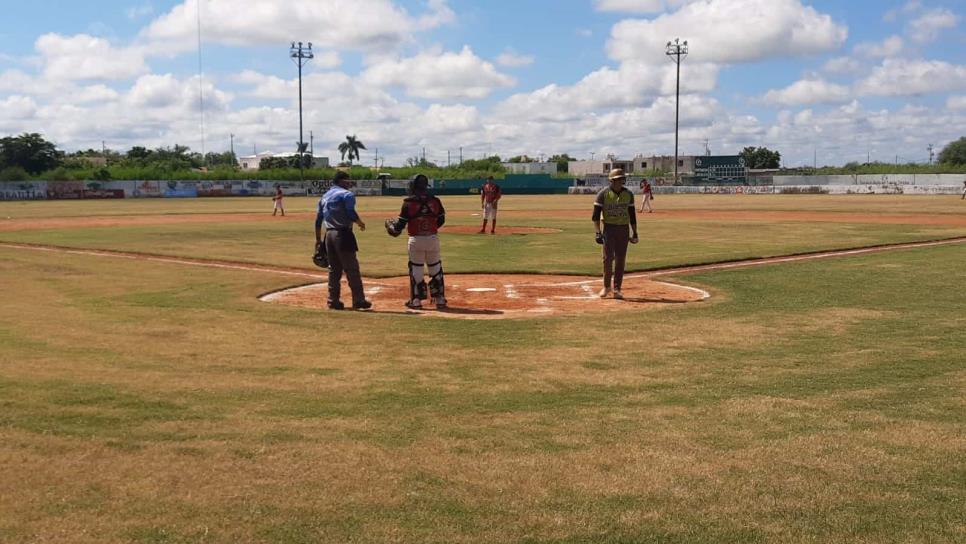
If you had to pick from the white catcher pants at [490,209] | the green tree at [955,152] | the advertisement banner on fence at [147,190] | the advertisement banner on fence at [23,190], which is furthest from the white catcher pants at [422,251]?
the green tree at [955,152]

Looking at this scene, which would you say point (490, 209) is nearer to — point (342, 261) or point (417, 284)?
point (417, 284)

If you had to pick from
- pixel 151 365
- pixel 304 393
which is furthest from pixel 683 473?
pixel 151 365

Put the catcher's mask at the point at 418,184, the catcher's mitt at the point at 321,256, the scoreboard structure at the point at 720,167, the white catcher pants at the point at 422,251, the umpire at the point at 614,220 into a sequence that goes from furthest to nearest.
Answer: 1. the scoreboard structure at the point at 720,167
2. the umpire at the point at 614,220
3. the catcher's mitt at the point at 321,256
4. the white catcher pants at the point at 422,251
5. the catcher's mask at the point at 418,184

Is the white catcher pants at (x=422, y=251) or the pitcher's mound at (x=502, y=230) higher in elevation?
the white catcher pants at (x=422, y=251)

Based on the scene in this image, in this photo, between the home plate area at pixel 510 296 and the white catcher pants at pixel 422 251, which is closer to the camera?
the home plate area at pixel 510 296

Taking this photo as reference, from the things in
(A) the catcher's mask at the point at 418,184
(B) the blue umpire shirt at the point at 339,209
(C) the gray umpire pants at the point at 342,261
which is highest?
(A) the catcher's mask at the point at 418,184

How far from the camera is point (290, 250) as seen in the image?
21812 mm

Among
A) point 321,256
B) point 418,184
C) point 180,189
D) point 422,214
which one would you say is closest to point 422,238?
point 422,214

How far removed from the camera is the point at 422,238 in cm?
1232

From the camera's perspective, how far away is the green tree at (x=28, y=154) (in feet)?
331

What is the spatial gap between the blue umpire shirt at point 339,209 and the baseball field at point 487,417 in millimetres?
1229

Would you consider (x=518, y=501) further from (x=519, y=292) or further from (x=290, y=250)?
(x=290, y=250)

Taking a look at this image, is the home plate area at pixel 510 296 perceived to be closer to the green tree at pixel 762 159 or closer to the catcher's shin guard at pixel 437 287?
the catcher's shin guard at pixel 437 287

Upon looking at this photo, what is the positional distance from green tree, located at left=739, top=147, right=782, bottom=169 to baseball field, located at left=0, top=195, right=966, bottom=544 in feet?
499
